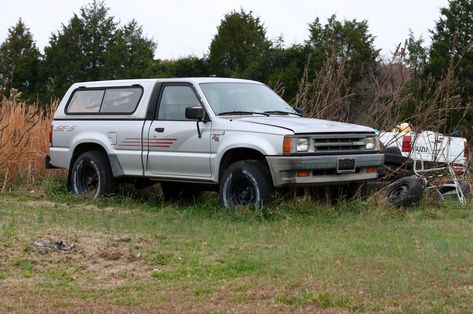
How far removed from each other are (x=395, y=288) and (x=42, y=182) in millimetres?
8480

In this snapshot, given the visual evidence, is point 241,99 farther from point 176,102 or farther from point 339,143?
point 339,143

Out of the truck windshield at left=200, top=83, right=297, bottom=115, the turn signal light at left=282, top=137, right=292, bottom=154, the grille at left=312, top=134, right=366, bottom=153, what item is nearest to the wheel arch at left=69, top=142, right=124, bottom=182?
the truck windshield at left=200, top=83, right=297, bottom=115

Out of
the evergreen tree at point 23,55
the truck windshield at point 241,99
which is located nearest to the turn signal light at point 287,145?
the truck windshield at point 241,99

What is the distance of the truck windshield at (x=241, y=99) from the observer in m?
10.2

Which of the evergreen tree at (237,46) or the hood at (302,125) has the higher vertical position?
the evergreen tree at (237,46)

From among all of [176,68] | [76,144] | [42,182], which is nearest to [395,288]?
[76,144]

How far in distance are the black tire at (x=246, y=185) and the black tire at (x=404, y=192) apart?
7.03ft

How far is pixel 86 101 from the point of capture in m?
11.8

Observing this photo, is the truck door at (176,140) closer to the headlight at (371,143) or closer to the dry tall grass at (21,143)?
the headlight at (371,143)

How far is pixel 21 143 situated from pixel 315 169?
246 inches

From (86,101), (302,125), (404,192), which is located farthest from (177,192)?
(404,192)

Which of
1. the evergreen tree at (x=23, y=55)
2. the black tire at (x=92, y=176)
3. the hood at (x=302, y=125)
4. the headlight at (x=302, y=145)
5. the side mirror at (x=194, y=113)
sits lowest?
the black tire at (x=92, y=176)

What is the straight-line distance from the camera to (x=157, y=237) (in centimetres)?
786

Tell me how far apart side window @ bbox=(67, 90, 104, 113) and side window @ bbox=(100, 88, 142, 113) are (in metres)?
0.16
